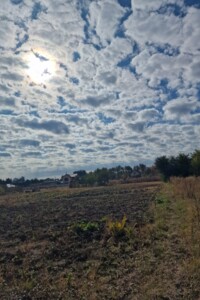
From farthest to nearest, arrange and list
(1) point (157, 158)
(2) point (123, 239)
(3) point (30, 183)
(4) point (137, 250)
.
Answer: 1. (3) point (30, 183)
2. (1) point (157, 158)
3. (2) point (123, 239)
4. (4) point (137, 250)

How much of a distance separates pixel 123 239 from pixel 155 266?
359cm

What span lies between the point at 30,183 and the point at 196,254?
116 meters

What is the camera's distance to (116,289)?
274 inches

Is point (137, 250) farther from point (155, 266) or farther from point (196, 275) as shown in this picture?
point (196, 275)

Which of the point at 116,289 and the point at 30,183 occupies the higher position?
the point at 30,183

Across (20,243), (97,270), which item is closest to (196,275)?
(97,270)

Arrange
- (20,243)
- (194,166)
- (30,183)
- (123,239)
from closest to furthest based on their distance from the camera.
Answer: (123,239) → (20,243) → (194,166) → (30,183)

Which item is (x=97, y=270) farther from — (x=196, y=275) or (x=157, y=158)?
(x=157, y=158)

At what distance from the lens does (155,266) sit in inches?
321

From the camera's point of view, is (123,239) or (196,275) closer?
(196,275)

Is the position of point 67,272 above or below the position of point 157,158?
below

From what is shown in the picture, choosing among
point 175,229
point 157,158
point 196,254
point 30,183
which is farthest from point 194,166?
point 30,183

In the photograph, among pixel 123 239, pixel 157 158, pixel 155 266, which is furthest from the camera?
pixel 157 158

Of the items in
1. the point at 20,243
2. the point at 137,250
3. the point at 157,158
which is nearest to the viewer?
the point at 137,250
